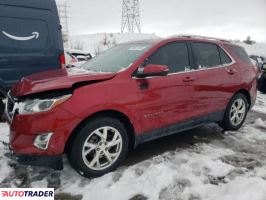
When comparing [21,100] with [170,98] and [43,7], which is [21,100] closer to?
[170,98]

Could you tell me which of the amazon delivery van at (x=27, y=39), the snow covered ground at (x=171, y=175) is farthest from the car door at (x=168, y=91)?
the amazon delivery van at (x=27, y=39)

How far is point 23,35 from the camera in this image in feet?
18.7

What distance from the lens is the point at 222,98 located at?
5.26m

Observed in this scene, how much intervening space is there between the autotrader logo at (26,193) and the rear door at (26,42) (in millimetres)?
2710

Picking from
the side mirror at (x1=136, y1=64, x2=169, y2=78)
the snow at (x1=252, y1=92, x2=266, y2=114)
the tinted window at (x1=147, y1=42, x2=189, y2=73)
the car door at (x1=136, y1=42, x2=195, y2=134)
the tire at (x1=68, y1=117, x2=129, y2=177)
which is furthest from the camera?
the snow at (x1=252, y1=92, x2=266, y2=114)

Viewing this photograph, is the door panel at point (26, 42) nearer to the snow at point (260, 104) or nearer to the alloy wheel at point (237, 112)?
the alloy wheel at point (237, 112)

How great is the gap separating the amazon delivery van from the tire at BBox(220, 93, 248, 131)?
3191 mm

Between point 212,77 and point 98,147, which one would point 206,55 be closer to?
point 212,77

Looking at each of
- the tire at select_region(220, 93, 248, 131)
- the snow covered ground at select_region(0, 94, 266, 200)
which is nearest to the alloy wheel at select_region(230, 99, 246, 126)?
the tire at select_region(220, 93, 248, 131)

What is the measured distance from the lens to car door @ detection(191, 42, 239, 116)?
4.84m

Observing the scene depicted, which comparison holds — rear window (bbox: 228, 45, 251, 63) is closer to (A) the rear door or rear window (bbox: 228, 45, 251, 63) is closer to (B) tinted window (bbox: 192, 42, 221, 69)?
(B) tinted window (bbox: 192, 42, 221, 69)

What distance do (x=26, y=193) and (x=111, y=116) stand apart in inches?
49.2

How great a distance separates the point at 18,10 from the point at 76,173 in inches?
127

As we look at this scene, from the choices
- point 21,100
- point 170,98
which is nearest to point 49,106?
point 21,100
